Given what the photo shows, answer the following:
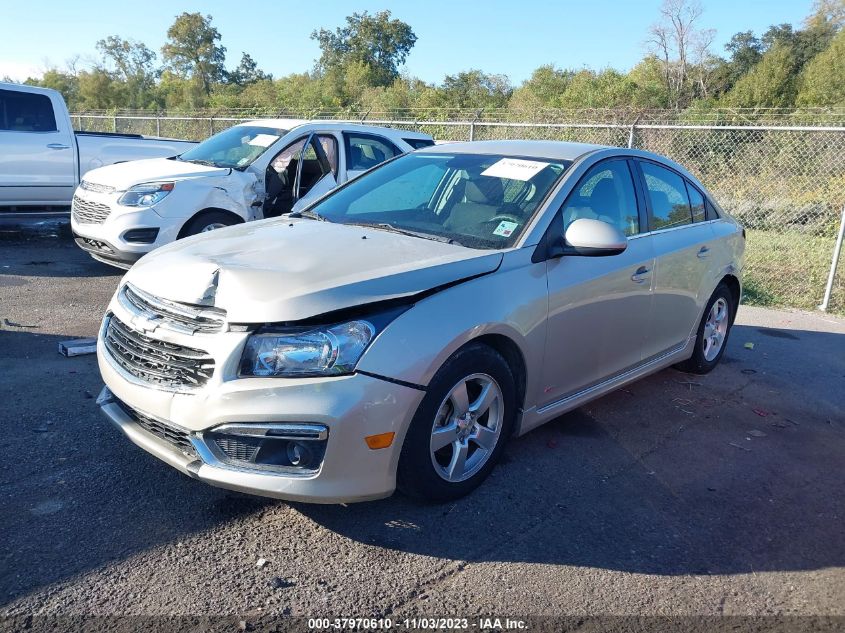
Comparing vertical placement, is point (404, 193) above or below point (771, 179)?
above

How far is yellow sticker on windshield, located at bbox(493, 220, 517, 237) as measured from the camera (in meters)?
3.75

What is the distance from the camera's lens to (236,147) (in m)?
8.38

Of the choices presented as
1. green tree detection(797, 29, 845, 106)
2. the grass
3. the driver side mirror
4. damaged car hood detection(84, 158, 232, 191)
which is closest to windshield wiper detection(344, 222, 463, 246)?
the driver side mirror

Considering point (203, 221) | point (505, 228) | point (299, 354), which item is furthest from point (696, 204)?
point (203, 221)

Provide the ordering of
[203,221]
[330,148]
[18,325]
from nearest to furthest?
[18,325]
[203,221]
[330,148]

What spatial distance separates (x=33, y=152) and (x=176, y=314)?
7.92 metres

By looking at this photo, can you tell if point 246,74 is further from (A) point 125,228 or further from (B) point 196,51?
(A) point 125,228

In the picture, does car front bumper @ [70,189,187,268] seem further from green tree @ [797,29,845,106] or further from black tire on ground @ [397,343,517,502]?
green tree @ [797,29,845,106]

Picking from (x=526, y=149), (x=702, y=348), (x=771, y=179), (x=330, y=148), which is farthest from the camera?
(x=771, y=179)

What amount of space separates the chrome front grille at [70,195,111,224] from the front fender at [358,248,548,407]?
18.1ft

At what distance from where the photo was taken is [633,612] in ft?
9.08

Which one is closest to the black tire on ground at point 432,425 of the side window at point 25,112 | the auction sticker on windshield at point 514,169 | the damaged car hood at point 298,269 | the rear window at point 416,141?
the damaged car hood at point 298,269

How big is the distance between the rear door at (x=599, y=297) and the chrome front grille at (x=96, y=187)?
5.57 meters

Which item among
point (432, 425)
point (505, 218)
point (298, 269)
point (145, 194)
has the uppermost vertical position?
point (505, 218)
